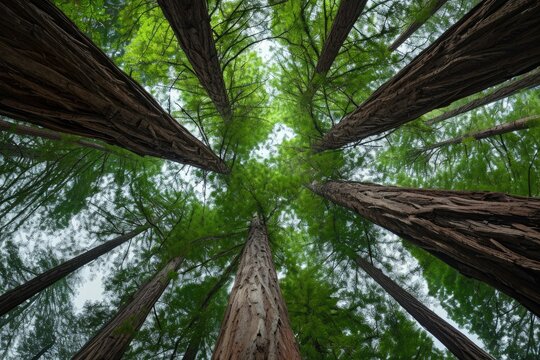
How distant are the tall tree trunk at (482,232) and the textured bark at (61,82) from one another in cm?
255

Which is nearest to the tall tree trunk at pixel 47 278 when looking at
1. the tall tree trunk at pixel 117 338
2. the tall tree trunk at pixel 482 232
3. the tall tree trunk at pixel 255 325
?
the tall tree trunk at pixel 117 338

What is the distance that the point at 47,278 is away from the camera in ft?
A: 17.5

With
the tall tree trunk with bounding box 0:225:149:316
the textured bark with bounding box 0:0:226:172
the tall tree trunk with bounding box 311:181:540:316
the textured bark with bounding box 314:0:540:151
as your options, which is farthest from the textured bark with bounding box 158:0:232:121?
the tall tree trunk with bounding box 0:225:149:316

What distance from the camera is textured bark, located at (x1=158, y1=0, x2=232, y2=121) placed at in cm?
291

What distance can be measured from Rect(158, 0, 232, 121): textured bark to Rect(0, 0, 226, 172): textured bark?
1.20 m

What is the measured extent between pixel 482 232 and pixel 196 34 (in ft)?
11.3

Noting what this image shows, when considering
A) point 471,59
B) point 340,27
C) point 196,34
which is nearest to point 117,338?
point 196,34

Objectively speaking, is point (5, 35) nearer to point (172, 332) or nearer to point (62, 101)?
point (62, 101)

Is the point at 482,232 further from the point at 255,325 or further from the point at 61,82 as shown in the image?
the point at 61,82

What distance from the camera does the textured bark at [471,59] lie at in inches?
75.4

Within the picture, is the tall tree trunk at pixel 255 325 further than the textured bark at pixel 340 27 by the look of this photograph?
No

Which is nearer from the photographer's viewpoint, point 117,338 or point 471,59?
point 471,59

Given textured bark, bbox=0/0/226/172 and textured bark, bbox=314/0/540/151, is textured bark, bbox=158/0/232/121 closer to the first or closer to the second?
textured bark, bbox=0/0/226/172

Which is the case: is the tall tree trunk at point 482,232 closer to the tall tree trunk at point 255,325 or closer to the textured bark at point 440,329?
the tall tree trunk at point 255,325
